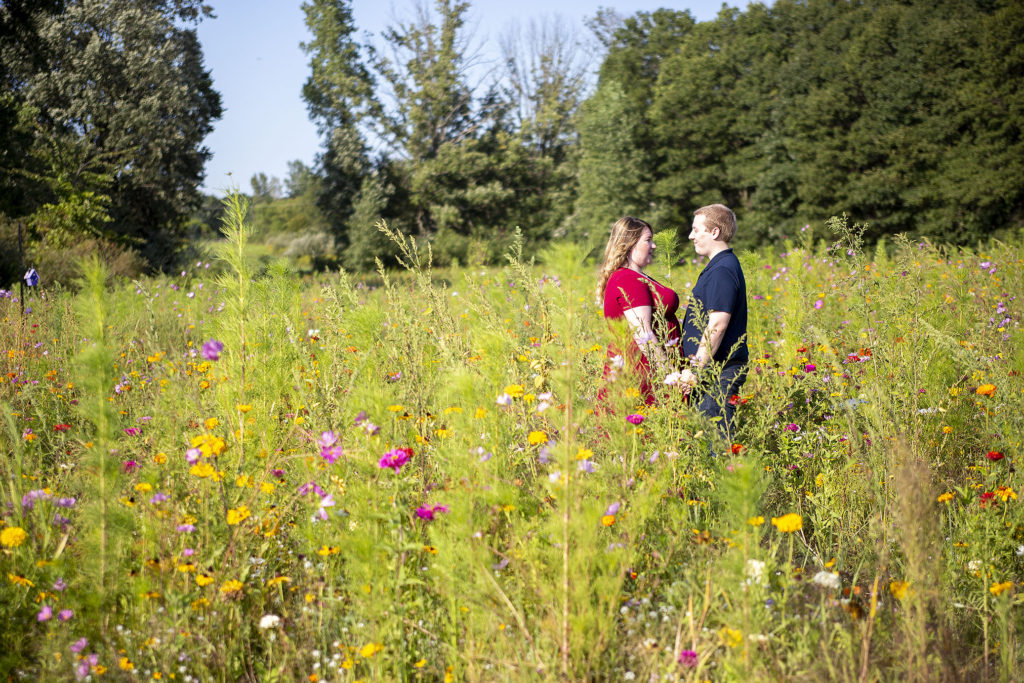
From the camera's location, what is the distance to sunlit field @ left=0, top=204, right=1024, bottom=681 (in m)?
1.55

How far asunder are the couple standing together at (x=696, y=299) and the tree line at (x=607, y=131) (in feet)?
9.87

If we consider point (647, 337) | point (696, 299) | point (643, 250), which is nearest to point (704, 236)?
point (643, 250)

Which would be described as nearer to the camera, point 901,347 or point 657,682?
point 657,682

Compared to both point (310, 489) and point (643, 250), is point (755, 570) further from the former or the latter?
point (643, 250)

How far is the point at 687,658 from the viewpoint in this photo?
1.52 metres

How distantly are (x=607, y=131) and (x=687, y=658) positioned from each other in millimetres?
25643

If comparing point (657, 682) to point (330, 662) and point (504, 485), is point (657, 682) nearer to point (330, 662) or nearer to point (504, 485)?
point (504, 485)

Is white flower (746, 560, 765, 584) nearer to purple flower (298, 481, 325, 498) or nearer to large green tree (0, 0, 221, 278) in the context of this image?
purple flower (298, 481, 325, 498)

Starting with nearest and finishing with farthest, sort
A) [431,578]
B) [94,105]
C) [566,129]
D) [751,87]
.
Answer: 1. [431,578]
2. [94,105]
3. [751,87]
4. [566,129]

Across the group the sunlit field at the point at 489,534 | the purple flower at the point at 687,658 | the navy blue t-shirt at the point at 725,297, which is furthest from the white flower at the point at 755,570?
the navy blue t-shirt at the point at 725,297

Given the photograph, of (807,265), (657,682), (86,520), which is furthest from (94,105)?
(657,682)

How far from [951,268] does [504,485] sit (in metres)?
5.46

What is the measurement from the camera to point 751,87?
82.4ft

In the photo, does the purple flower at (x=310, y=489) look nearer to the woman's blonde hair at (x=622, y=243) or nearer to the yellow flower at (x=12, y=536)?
the yellow flower at (x=12, y=536)
